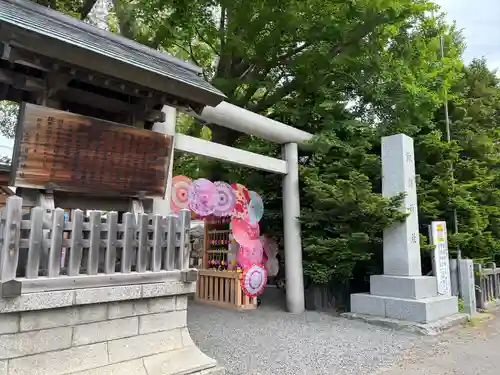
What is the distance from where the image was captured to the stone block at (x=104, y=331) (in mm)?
3672

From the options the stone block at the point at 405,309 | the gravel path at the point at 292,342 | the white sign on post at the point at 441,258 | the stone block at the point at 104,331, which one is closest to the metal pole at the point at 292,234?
the gravel path at the point at 292,342

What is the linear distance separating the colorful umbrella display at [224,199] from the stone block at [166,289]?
134 inches

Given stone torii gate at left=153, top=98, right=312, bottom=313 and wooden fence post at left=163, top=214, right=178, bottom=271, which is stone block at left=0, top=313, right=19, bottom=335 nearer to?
wooden fence post at left=163, top=214, right=178, bottom=271

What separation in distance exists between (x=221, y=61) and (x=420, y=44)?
523 cm

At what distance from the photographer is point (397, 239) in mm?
8164

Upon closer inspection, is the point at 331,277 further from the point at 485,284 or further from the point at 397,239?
the point at 485,284

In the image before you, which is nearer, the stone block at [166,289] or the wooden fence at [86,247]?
the wooden fence at [86,247]

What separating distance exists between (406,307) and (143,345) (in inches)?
215

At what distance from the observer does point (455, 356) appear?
582 cm

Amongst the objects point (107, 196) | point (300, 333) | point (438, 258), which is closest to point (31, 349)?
point (107, 196)

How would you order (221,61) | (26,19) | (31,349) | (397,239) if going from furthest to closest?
(221,61) → (397,239) → (26,19) → (31,349)

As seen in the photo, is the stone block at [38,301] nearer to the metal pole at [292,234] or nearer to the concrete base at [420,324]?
the metal pole at [292,234]

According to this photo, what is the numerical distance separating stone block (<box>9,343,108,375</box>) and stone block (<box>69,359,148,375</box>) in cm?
4

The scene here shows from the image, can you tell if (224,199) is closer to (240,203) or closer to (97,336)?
(240,203)
